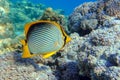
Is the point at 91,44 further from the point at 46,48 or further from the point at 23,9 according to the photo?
the point at 23,9

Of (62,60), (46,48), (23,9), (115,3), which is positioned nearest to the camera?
(46,48)

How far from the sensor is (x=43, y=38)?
9.93 feet

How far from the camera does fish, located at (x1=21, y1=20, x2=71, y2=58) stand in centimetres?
303

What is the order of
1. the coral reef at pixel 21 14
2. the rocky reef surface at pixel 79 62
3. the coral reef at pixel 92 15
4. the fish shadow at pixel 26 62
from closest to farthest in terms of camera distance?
the rocky reef surface at pixel 79 62, the fish shadow at pixel 26 62, the coral reef at pixel 92 15, the coral reef at pixel 21 14

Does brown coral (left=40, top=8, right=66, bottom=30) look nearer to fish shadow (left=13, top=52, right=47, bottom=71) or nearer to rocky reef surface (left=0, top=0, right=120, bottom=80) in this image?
rocky reef surface (left=0, top=0, right=120, bottom=80)

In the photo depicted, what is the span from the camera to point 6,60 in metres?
3.65

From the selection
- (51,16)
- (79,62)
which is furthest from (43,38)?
(51,16)

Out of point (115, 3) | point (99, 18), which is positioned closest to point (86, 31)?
point (99, 18)

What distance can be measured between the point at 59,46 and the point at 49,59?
41.8 inches

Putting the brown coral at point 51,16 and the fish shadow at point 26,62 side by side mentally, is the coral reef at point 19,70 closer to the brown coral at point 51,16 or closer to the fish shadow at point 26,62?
the fish shadow at point 26,62

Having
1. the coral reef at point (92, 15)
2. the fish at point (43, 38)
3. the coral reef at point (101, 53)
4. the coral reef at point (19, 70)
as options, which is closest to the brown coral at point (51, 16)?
the coral reef at point (92, 15)

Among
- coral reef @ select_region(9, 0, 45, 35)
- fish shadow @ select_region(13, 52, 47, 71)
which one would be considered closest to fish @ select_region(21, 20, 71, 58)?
fish shadow @ select_region(13, 52, 47, 71)

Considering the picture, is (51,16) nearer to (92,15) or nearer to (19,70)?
(92,15)

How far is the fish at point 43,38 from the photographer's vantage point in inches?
119
